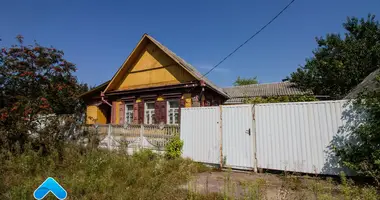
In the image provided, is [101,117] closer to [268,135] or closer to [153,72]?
[153,72]

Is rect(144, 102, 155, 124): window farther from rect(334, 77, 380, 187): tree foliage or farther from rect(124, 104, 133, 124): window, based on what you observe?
rect(334, 77, 380, 187): tree foliage

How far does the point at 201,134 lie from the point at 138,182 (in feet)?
9.03

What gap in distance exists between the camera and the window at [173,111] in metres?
11.4

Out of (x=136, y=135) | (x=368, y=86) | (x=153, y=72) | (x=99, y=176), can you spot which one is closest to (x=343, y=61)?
(x=368, y=86)

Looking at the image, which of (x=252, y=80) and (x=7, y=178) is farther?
(x=252, y=80)

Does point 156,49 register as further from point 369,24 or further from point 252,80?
point 252,80

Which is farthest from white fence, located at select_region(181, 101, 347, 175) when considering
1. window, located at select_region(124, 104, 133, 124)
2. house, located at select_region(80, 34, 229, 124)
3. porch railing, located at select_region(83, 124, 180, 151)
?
window, located at select_region(124, 104, 133, 124)

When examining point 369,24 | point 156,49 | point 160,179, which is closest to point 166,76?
point 156,49

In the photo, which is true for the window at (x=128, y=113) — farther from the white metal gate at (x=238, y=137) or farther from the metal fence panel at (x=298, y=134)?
the metal fence panel at (x=298, y=134)

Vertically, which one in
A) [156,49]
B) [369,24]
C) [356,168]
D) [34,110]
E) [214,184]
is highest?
[369,24]

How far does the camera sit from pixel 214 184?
4.97 meters

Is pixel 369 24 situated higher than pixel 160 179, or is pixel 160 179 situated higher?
pixel 369 24

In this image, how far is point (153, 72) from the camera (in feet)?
40.8

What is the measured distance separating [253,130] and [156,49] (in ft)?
28.5
